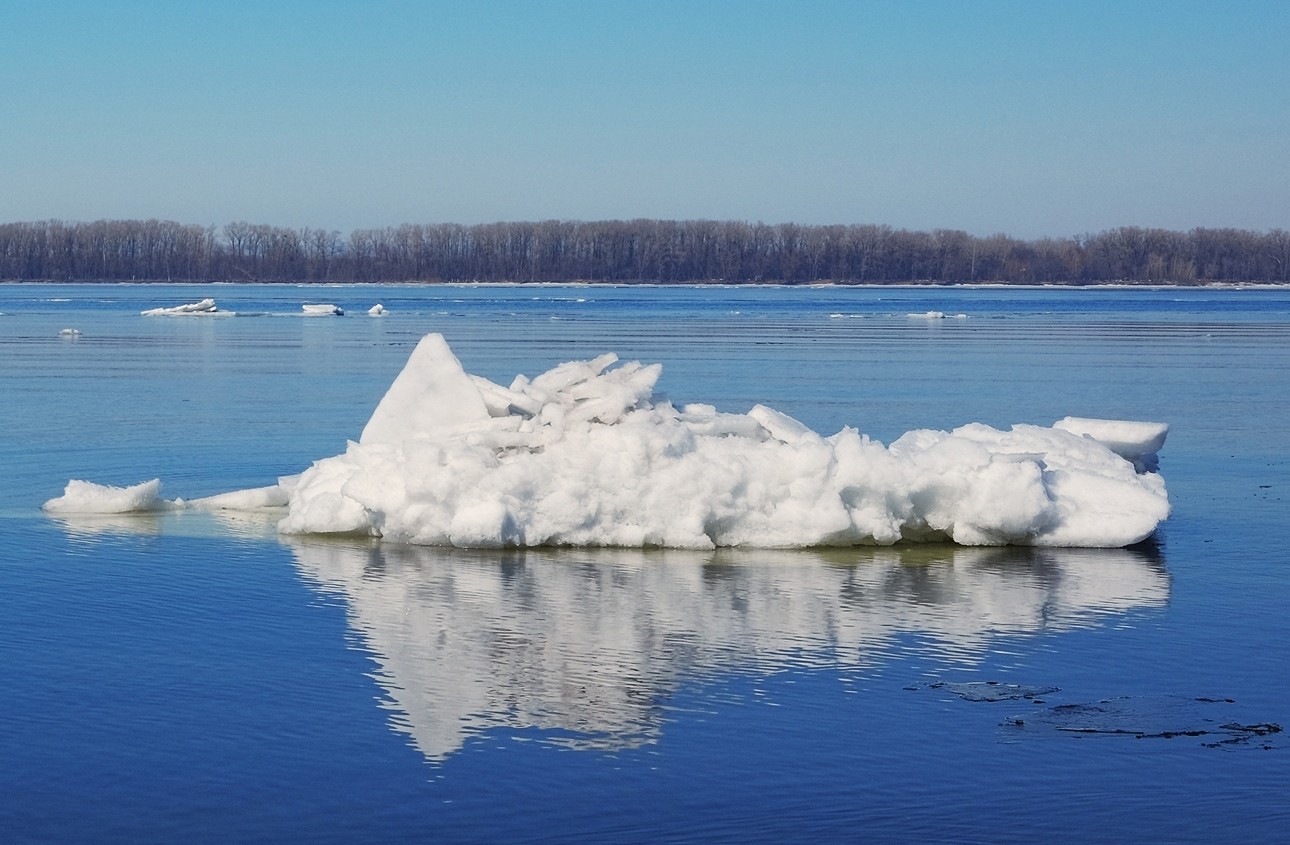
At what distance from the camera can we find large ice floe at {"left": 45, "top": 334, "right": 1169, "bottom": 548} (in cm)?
1136

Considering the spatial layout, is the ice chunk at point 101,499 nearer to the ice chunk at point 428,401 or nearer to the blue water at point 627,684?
the blue water at point 627,684

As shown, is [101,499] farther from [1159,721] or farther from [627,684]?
[1159,721]

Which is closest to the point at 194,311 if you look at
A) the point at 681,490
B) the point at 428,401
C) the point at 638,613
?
the point at 428,401

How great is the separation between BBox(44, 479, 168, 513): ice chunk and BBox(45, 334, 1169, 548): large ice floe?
1.46 meters

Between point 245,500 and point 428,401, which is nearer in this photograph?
point 428,401

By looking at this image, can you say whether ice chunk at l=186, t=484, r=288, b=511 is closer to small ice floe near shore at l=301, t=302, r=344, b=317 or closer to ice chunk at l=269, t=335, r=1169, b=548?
ice chunk at l=269, t=335, r=1169, b=548

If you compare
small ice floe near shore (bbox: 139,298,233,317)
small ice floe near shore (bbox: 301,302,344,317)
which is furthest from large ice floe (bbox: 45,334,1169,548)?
small ice floe near shore (bbox: 139,298,233,317)

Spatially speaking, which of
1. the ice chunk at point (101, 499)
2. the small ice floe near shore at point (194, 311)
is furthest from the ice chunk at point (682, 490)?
the small ice floe near shore at point (194, 311)

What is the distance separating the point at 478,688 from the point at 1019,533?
559cm

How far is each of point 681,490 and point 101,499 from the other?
15.9 ft

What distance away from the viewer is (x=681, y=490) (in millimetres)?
11383

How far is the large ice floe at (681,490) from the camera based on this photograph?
37.3 feet

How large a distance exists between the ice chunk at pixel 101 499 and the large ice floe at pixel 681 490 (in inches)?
57.5

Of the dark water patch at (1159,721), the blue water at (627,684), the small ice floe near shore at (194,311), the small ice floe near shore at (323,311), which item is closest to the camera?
the blue water at (627,684)
